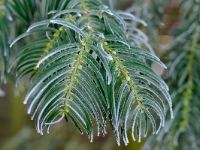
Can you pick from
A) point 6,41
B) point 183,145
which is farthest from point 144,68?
point 183,145

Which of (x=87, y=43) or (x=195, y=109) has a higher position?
(x=87, y=43)

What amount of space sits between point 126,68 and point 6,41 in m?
0.21

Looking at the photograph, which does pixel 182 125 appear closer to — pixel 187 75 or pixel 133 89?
pixel 187 75

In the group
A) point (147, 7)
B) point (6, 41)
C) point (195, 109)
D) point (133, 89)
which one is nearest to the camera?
point (133, 89)

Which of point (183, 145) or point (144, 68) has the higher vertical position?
point (144, 68)

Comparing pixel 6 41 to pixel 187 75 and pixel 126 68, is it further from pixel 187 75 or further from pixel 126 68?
pixel 187 75

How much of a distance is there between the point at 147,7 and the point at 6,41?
351 mm

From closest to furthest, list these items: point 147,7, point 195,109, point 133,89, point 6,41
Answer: point 133,89 < point 6,41 < point 195,109 < point 147,7

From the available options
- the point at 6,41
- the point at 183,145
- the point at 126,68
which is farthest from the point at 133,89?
the point at 183,145

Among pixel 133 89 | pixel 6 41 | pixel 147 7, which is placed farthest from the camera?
pixel 147 7

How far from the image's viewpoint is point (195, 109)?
565 mm

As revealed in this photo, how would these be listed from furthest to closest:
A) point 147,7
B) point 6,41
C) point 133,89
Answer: point 147,7, point 6,41, point 133,89

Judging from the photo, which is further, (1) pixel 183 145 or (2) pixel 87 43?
(1) pixel 183 145

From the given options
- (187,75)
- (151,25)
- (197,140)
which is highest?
(151,25)
